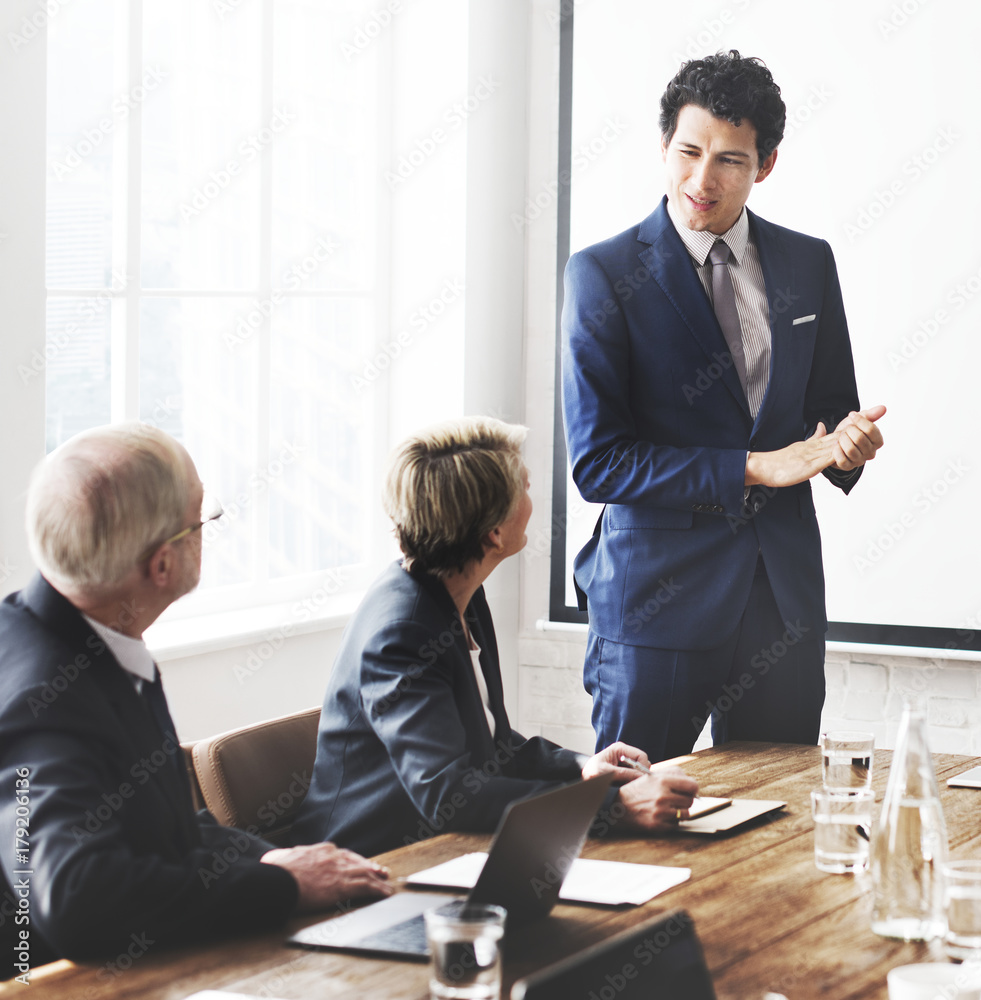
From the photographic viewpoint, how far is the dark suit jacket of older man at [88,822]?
4.12 ft

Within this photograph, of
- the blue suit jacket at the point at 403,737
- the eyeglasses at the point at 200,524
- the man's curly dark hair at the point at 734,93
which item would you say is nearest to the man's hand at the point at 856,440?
the man's curly dark hair at the point at 734,93

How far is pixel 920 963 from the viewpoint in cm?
123

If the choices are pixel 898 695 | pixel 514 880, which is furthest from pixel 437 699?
pixel 898 695

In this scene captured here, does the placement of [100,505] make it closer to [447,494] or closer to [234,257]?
[447,494]

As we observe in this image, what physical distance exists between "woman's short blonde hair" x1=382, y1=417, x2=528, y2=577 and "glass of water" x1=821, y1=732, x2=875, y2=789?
1.84 feet

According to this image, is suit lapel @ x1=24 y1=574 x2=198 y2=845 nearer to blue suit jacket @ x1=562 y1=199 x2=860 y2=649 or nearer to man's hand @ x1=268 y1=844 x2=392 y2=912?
man's hand @ x1=268 y1=844 x2=392 y2=912

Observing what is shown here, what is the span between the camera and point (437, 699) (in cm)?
178

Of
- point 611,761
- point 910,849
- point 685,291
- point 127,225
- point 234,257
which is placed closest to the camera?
point 910,849

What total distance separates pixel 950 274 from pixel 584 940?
9.61 feet

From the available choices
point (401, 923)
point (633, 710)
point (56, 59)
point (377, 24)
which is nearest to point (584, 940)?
point (401, 923)

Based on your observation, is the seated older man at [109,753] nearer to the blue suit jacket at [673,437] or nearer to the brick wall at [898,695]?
the blue suit jacket at [673,437]

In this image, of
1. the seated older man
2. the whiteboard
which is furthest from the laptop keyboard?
the whiteboard

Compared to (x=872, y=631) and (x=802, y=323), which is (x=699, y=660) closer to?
(x=802, y=323)

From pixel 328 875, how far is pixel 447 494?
26.8 inches
